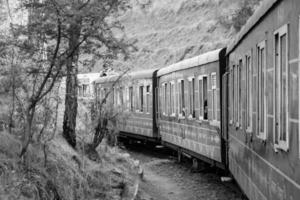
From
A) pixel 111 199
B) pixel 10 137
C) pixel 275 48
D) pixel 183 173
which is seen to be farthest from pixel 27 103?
pixel 183 173

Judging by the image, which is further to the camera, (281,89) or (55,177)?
(55,177)

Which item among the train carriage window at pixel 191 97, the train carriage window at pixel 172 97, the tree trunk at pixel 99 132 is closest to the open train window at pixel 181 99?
the train carriage window at pixel 172 97

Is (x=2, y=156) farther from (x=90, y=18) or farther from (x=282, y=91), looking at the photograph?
(x=282, y=91)

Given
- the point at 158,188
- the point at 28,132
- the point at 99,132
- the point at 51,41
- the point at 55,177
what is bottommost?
the point at 158,188

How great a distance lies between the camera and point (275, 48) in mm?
6805

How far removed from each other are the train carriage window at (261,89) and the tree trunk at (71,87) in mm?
3057

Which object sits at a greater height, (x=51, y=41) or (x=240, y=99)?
(x=51, y=41)

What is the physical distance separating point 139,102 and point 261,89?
18321 millimetres

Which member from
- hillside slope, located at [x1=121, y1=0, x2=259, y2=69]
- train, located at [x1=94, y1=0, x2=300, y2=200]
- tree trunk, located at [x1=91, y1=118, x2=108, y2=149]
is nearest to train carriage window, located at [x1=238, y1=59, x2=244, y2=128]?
train, located at [x1=94, y1=0, x2=300, y2=200]

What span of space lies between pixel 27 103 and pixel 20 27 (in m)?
1.39

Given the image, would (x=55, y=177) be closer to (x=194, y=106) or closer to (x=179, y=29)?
(x=194, y=106)

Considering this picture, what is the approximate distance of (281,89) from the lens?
250 inches

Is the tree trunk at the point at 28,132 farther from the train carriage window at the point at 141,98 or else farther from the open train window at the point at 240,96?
the train carriage window at the point at 141,98

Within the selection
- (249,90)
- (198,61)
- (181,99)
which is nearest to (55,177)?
(249,90)
